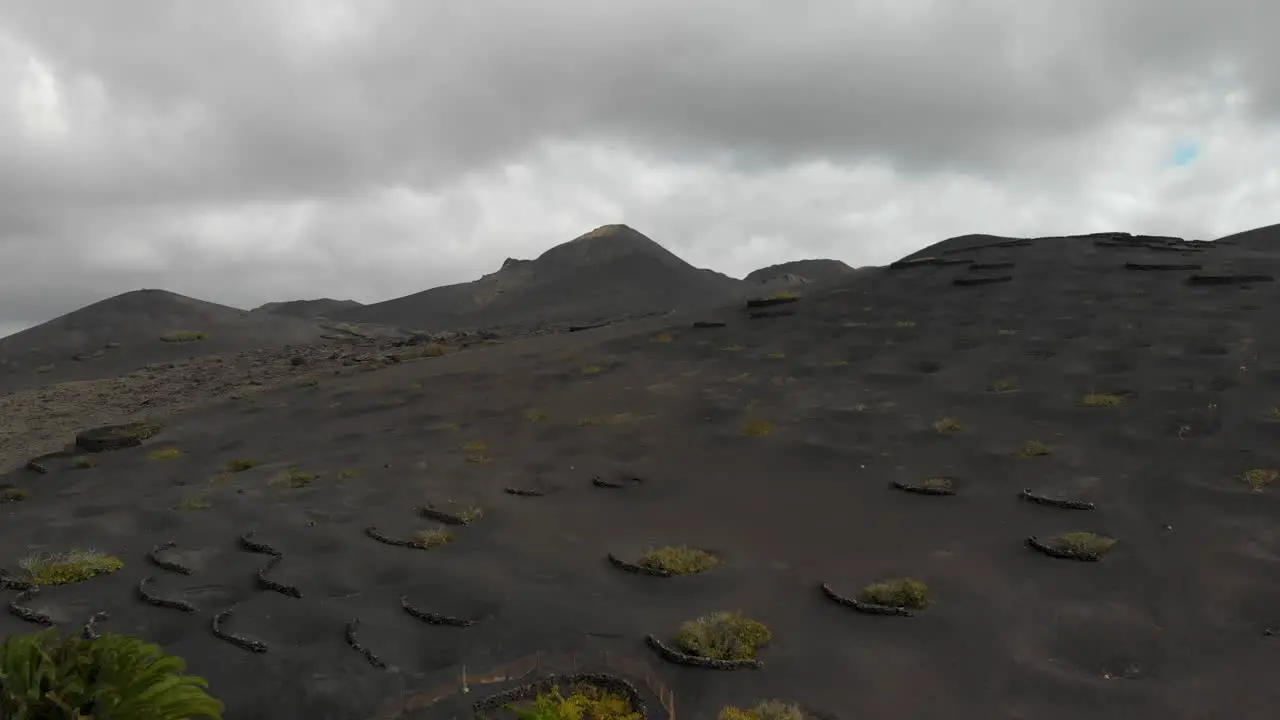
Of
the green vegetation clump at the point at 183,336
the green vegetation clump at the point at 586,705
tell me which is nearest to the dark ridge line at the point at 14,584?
the green vegetation clump at the point at 586,705

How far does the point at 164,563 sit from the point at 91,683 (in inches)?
359

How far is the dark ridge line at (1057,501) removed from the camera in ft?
61.6

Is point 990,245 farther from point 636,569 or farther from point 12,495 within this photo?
point 12,495

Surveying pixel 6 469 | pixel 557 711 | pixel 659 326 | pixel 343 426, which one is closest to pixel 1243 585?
pixel 557 711

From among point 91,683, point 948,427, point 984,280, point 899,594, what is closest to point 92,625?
point 91,683

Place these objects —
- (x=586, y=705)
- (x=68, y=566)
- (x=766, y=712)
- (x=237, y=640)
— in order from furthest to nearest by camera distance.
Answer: (x=68, y=566), (x=237, y=640), (x=586, y=705), (x=766, y=712)

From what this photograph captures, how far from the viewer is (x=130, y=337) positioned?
8062 centimetres

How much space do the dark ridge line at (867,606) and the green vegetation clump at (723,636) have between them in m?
2.00

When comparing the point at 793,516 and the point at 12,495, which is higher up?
the point at 12,495

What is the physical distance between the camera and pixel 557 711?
10.6 metres

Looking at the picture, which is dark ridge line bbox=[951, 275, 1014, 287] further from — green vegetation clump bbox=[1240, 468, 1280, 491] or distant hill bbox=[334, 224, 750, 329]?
distant hill bbox=[334, 224, 750, 329]

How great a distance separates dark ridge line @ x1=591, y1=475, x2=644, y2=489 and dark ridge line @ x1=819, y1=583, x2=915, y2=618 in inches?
381

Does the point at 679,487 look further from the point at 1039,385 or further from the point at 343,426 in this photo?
the point at 343,426

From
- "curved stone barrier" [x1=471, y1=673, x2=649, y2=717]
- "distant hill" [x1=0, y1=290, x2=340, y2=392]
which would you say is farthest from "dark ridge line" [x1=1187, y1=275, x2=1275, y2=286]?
"distant hill" [x1=0, y1=290, x2=340, y2=392]
